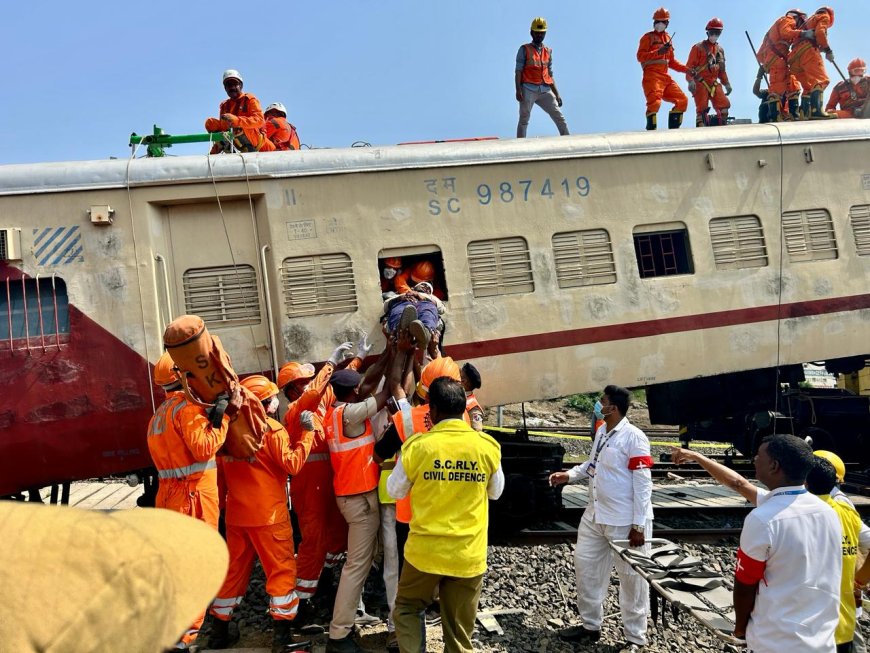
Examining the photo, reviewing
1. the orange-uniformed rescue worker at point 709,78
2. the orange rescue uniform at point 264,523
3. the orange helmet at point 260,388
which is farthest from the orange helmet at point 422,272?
the orange-uniformed rescue worker at point 709,78

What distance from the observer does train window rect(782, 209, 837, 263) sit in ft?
23.4

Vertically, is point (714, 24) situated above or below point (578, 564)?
above

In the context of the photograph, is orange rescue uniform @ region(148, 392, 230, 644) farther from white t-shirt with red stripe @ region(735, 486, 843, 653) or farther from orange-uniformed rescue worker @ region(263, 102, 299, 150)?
orange-uniformed rescue worker @ region(263, 102, 299, 150)

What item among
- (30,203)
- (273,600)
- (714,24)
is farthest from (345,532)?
(714,24)

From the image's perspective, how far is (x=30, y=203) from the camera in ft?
18.5

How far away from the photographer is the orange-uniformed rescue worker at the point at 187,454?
13.3ft

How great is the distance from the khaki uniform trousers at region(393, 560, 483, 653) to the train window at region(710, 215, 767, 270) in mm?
4754

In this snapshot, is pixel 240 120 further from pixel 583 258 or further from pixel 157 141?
pixel 583 258

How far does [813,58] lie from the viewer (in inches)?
333

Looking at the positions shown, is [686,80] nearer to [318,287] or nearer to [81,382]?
[318,287]

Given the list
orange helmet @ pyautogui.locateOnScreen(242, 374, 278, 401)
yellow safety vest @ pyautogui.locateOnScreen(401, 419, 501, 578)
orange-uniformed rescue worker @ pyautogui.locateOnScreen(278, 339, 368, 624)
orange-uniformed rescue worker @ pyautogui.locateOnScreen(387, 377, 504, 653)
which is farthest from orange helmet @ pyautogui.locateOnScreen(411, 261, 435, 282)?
yellow safety vest @ pyautogui.locateOnScreen(401, 419, 501, 578)

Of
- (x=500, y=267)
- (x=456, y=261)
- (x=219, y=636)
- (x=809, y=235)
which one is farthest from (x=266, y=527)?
(x=809, y=235)

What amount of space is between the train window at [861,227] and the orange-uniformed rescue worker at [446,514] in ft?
19.0

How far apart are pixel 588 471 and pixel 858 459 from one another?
17.8ft
